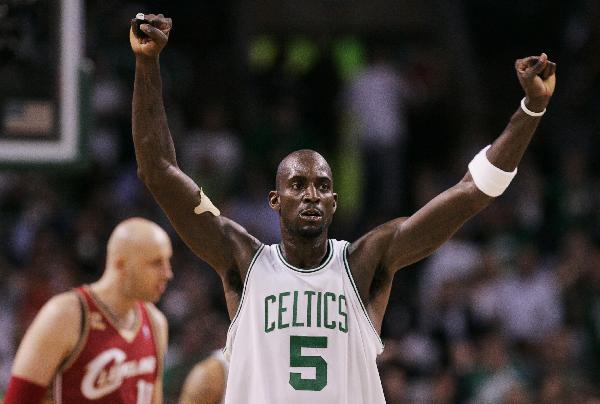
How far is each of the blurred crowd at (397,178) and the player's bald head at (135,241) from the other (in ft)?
8.31

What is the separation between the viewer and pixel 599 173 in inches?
519

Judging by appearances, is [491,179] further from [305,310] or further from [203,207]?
[203,207]

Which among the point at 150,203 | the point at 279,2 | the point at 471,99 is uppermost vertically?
the point at 279,2

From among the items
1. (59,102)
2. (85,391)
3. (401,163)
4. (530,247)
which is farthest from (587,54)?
(85,391)

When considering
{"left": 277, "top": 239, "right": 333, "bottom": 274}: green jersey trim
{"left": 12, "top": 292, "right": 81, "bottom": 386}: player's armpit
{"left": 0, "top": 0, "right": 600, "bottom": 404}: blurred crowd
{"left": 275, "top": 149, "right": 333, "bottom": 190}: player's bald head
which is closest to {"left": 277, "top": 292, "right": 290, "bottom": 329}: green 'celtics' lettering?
{"left": 277, "top": 239, "right": 333, "bottom": 274}: green jersey trim

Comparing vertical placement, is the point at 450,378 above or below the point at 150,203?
below

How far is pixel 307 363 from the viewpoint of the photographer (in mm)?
5320

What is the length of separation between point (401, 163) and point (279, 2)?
2930 mm

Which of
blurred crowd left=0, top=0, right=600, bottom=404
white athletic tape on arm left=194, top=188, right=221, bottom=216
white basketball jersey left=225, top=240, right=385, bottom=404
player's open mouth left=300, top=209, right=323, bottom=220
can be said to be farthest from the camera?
blurred crowd left=0, top=0, right=600, bottom=404

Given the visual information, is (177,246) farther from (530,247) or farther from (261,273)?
(261,273)

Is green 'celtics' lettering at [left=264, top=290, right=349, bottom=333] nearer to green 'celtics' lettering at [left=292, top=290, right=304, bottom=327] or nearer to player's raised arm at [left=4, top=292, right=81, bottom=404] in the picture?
green 'celtics' lettering at [left=292, top=290, right=304, bottom=327]

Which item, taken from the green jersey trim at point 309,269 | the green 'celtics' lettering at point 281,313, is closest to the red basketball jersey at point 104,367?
the green jersey trim at point 309,269

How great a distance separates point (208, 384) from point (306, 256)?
6.62 ft

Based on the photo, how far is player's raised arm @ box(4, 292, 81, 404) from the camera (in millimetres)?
6383
